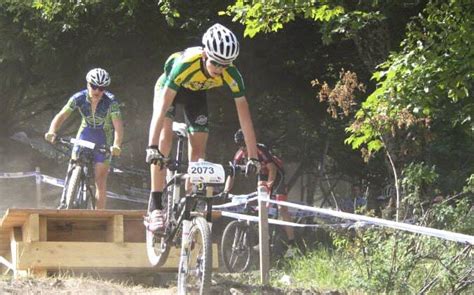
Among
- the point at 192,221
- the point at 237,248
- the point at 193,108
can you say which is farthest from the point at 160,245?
the point at 237,248

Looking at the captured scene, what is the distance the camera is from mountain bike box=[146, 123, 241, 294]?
192 inches

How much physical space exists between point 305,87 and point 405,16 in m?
3.43

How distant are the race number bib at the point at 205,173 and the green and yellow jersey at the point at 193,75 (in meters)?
0.67

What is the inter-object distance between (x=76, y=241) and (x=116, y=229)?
0.48 m

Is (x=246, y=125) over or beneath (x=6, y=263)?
over

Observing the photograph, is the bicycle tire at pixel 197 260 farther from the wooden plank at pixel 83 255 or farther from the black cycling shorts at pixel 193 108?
the wooden plank at pixel 83 255

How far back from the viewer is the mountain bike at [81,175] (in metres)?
7.89

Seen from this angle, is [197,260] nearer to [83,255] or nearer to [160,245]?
[160,245]

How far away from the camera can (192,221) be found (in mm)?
5113

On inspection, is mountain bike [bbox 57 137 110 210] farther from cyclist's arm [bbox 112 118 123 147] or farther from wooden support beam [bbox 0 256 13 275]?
wooden support beam [bbox 0 256 13 275]

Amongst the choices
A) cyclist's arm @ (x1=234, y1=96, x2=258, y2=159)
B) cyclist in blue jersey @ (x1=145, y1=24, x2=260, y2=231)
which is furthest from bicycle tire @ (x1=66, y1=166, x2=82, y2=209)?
cyclist's arm @ (x1=234, y1=96, x2=258, y2=159)

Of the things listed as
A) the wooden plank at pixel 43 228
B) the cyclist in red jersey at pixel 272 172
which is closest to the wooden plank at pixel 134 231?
the wooden plank at pixel 43 228

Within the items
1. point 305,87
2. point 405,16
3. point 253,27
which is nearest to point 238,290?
point 253,27

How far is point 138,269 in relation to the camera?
658cm
